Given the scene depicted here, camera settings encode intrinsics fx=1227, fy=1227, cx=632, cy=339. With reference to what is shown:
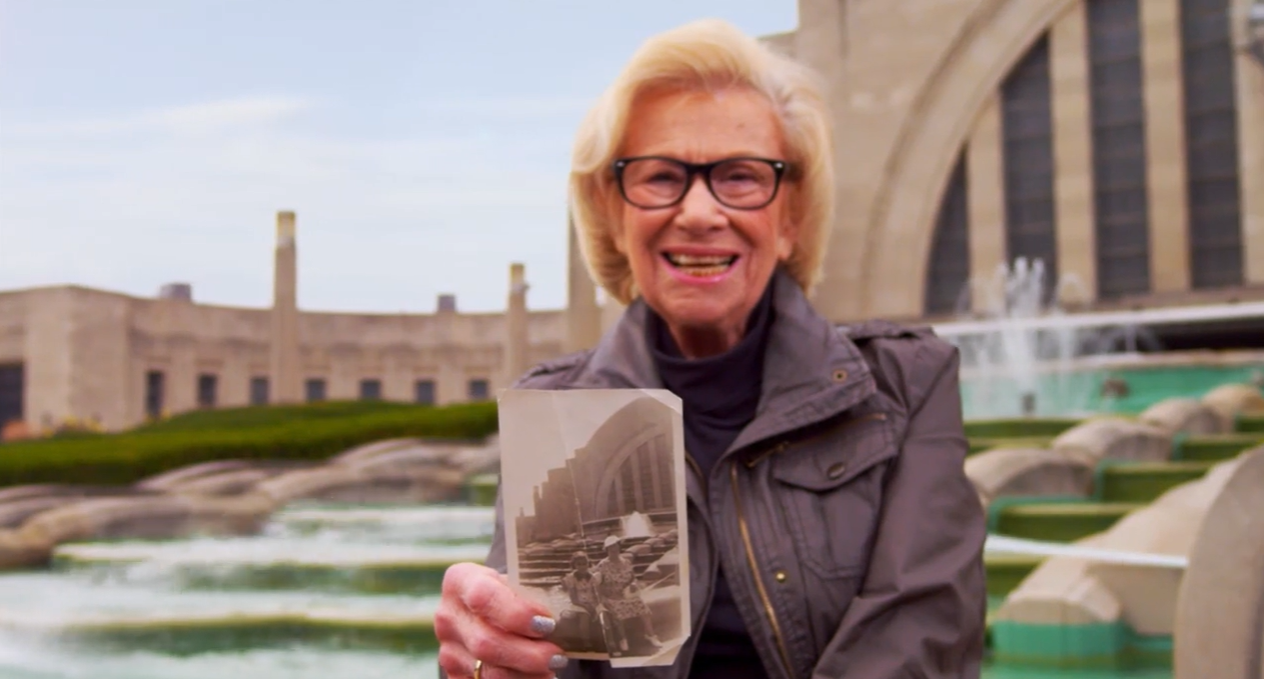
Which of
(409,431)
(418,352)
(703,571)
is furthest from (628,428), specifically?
(418,352)

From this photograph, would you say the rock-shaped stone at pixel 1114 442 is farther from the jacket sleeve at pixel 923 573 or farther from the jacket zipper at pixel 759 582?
the jacket zipper at pixel 759 582

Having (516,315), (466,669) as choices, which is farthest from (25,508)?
(516,315)

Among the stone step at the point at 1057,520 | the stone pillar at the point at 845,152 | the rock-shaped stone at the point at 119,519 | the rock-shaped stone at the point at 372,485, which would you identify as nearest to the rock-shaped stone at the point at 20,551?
the rock-shaped stone at the point at 119,519

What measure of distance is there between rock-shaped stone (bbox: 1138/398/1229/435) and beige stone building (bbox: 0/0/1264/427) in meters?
10.9

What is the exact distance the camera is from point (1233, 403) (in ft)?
32.8

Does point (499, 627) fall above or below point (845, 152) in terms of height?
below

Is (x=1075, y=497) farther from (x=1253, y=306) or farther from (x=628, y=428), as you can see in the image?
(x=1253, y=306)

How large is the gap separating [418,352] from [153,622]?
73.6 ft

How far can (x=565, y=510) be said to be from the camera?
4.33 feet

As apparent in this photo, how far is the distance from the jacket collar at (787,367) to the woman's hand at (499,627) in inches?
16.7

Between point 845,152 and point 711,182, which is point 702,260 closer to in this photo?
point 711,182

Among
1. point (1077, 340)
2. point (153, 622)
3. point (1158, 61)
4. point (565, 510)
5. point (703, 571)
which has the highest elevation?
point (1158, 61)

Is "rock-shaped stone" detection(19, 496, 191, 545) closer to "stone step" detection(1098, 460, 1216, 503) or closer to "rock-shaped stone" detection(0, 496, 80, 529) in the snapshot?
"rock-shaped stone" detection(0, 496, 80, 529)

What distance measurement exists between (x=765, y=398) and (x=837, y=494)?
0.17 metres
